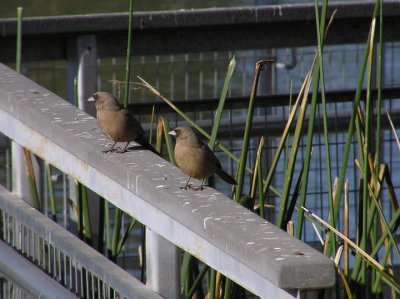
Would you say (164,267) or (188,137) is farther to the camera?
(188,137)

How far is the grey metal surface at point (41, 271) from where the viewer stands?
1.57 m

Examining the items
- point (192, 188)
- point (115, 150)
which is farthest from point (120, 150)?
point (192, 188)

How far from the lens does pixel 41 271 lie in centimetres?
182

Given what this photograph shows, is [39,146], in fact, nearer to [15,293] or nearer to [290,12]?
[15,293]

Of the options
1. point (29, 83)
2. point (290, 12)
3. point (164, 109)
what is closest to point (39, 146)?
point (29, 83)

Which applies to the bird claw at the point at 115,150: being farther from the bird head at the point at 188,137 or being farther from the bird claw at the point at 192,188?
the bird head at the point at 188,137

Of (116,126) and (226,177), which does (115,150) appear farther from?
(226,177)

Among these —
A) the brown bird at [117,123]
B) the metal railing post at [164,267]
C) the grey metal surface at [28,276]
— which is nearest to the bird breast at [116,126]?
the brown bird at [117,123]

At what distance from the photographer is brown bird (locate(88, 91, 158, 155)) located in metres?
2.26

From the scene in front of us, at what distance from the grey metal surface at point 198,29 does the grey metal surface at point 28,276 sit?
→ 1.35 m

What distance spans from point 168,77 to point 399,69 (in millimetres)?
1965

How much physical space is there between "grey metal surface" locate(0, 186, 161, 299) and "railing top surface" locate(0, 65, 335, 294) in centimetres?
11

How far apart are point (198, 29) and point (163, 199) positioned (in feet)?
6.77

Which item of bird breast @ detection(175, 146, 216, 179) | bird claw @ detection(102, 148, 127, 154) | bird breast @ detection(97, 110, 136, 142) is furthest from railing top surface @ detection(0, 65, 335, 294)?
bird breast @ detection(175, 146, 216, 179)
